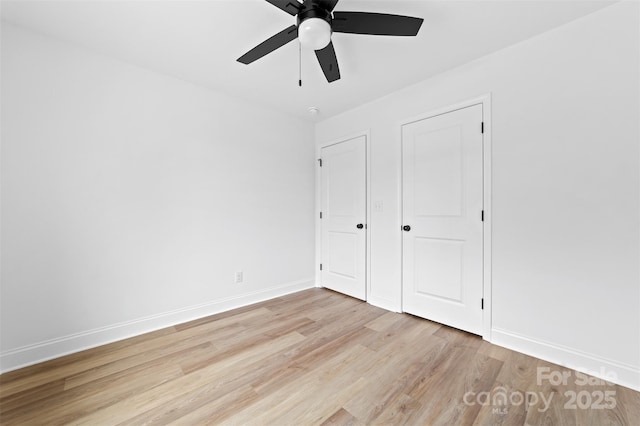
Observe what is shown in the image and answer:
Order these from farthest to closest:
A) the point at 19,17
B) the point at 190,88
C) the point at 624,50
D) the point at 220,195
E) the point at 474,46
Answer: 1. the point at 220,195
2. the point at 190,88
3. the point at 474,46
4. the point at 19,17
5. the point at 624,50

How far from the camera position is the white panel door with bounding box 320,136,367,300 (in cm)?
331

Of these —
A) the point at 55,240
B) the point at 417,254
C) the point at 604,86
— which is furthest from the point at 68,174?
the point at 604,86

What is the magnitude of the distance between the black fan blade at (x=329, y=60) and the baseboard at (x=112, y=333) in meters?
2.56

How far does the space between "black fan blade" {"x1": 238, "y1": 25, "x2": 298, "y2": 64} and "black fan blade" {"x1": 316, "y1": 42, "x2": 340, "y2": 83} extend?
0.20 metres

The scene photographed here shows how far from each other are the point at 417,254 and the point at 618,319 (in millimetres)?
1429

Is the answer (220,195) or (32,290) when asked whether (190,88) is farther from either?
(32,290)

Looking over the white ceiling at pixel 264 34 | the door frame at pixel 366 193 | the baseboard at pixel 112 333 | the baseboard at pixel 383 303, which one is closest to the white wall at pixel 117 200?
the baseboard at pixel 112 333

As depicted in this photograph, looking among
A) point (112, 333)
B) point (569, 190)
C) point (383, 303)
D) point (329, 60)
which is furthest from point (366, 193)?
point (112, 333)

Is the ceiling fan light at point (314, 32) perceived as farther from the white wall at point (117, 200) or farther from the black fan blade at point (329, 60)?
the white wall at point (117, 200)

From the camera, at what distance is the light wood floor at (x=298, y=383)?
57.0 inches

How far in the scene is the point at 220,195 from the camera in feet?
9.63

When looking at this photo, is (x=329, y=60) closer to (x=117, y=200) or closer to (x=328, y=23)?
(x=328, y=23)

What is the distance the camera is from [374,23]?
1498mm

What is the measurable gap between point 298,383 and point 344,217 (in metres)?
2.16
